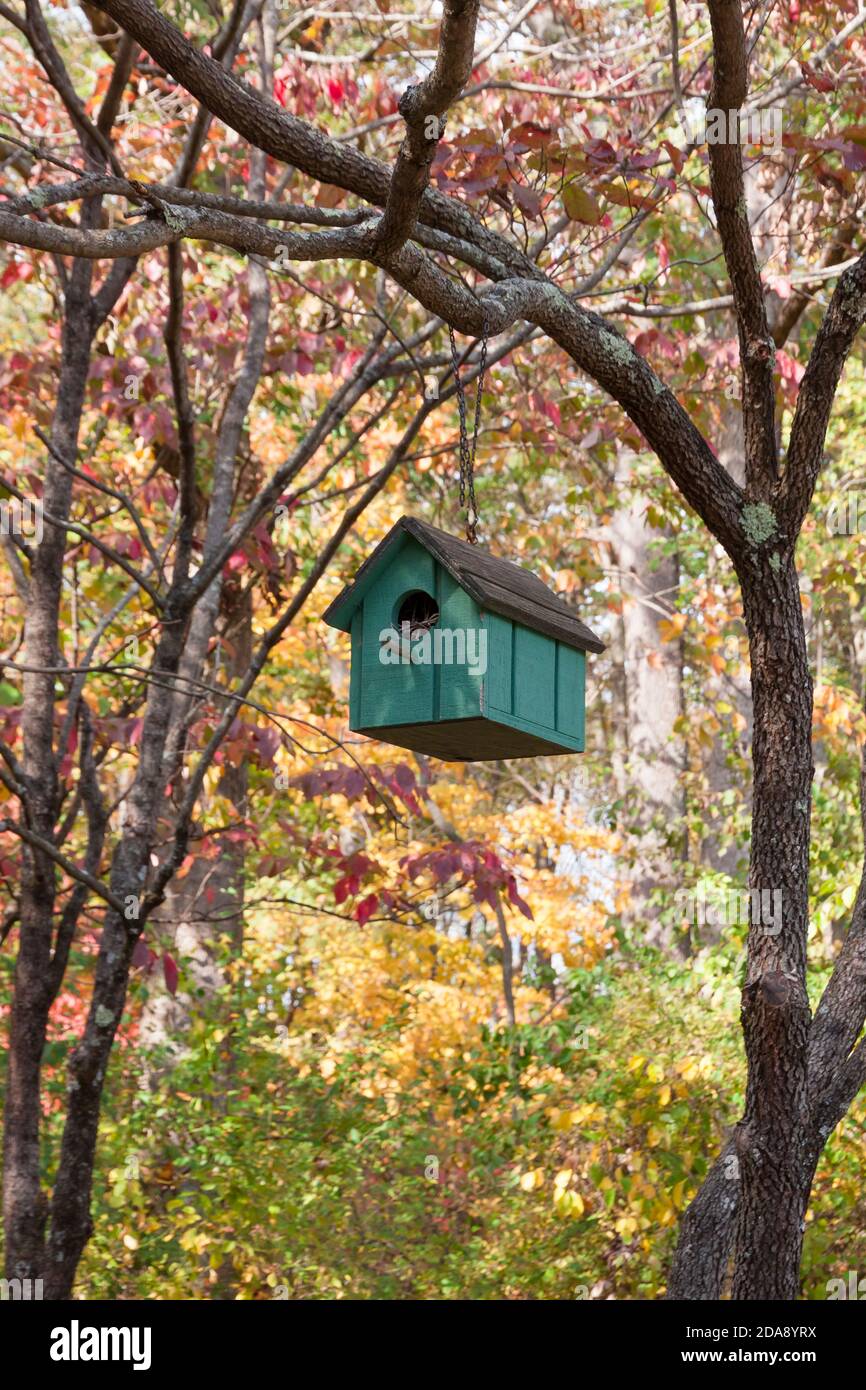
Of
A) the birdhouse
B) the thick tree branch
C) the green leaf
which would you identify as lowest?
the birdhouse

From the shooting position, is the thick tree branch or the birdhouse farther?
the thick tree branch

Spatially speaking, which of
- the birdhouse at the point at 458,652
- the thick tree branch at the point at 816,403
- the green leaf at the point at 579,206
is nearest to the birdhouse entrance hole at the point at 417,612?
the birdhouse at the point at 458,652

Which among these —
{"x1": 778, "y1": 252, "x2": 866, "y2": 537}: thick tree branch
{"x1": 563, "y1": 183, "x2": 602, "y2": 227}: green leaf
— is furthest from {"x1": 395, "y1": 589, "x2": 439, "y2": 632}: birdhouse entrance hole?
{"x1": 563, "y1": 183, "x2": 602, "y2": 227}: green leaf

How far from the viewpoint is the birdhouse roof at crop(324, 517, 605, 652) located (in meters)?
2.73

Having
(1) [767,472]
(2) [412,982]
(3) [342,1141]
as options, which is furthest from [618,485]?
(1) [767,472]

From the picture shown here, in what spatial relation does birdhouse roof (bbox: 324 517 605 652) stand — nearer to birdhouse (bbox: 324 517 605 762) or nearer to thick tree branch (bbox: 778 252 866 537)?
birdhouse (bbox: 324 517 605 762)

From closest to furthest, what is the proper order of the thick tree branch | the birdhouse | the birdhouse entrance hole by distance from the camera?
the birdhouse, the birdhouse entrance hole, the thick tree branch

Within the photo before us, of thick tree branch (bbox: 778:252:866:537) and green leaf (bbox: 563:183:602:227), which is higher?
green leaf (bbox: 563:183:602:227)

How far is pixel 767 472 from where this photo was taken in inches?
124

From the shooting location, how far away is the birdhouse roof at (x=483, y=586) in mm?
2729

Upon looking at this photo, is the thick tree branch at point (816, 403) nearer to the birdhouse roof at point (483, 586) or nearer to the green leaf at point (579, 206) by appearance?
the birdhouse roof at point (483, 586)

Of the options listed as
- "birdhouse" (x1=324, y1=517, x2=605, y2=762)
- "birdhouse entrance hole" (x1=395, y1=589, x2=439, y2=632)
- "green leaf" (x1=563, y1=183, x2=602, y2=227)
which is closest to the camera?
"birdhouse" (x1=324, y1=517, x2=605, y2=762)

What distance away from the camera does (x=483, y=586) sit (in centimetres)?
271

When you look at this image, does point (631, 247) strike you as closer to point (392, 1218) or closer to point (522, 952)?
point (392, 1218)
